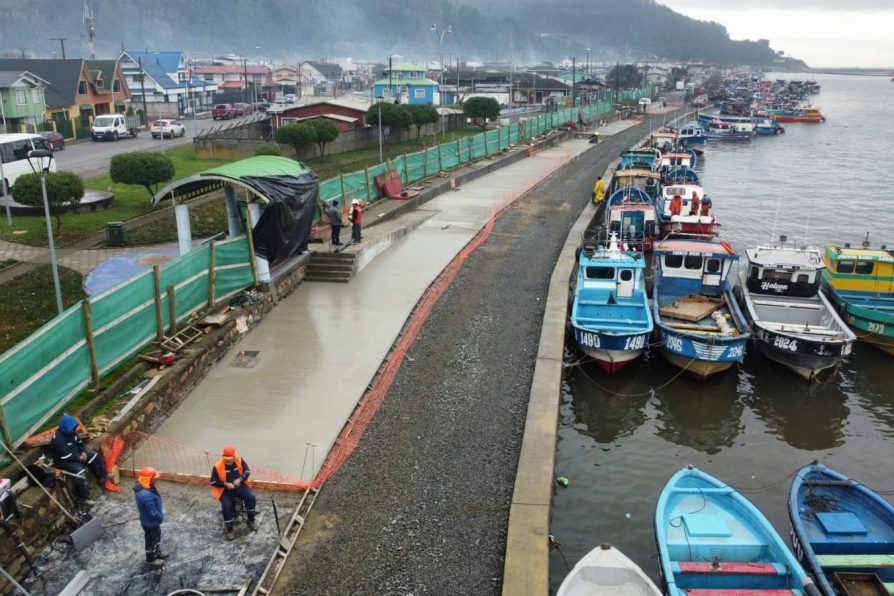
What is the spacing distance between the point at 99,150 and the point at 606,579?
148ft

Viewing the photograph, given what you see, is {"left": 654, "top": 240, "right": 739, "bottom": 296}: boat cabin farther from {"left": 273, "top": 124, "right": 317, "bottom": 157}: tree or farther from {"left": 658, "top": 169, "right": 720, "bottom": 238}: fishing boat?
{"left": 273, "top": 124, "right": 317, "bottom": 157}: tree

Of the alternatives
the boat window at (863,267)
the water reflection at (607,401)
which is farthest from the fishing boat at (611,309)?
the boat window at (863,267)

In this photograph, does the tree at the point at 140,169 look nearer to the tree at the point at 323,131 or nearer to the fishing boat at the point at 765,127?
the tree at the point at 323,131

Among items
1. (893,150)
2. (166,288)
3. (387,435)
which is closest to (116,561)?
(387,435)

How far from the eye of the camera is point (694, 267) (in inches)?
790

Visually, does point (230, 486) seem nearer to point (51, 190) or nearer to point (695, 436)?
point (695, 436)

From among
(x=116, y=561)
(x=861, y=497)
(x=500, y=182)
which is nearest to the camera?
(x=116, y=561)

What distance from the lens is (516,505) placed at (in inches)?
405

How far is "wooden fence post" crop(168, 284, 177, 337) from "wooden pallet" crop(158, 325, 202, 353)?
125 millimetres

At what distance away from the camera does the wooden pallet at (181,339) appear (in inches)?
541

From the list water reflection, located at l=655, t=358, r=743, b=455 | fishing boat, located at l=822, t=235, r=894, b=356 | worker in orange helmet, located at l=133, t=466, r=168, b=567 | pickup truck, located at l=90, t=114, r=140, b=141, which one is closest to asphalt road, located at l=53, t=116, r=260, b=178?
pickup truck, located at l=90, t=114, r=140, b=141

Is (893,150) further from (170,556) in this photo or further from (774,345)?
(170,556)

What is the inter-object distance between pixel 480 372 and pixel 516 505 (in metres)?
4.71

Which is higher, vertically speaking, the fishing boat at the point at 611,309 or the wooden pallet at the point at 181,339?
the wooden pallet at the point at 181,339
